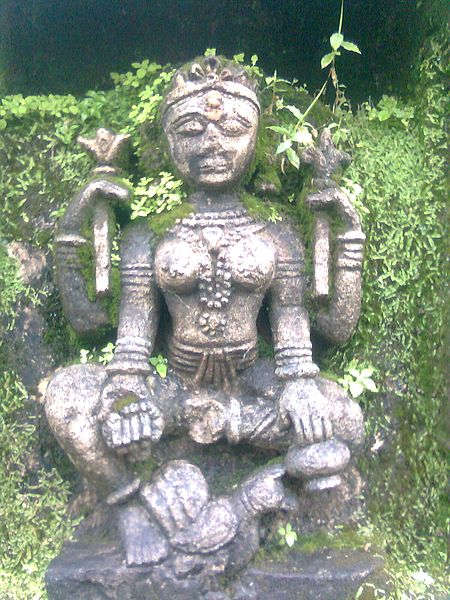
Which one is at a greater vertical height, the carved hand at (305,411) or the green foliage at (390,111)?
the green foliage at (390,111)

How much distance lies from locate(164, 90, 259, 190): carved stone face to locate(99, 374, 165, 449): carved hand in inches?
30.6

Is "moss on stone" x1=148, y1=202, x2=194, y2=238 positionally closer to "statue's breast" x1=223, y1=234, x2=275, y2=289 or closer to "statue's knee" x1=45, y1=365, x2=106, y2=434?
"statue's breast" x1=223, y1=234, x2=275, y2=289

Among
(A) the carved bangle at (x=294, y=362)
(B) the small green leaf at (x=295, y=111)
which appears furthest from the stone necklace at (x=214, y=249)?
(B) the small green leaf at (x=295, y=111)

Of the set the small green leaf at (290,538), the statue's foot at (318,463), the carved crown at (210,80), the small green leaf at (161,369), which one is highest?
the carved crown at (210,80)

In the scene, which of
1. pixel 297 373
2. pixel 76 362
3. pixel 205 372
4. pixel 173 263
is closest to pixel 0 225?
pixel 76 362

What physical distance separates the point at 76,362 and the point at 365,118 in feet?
5.06

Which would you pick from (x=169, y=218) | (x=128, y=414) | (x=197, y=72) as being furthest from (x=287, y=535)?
(x=197, y=72)

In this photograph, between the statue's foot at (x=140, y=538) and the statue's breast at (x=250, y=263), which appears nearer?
the statue's foot at (x=140, y=538)

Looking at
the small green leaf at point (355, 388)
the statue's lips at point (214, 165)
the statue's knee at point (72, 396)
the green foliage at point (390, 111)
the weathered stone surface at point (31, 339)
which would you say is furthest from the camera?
the green foliage at point (390, 111)

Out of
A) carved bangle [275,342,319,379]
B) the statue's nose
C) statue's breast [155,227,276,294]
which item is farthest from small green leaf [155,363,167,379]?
the statue's nose

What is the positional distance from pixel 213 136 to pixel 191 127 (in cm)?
9

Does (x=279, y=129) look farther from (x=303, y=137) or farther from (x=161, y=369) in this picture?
(x=161, y=369)

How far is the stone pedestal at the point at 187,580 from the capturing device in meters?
2.46

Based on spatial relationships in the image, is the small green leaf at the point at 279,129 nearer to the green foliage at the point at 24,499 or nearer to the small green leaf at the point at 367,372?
the small green leaf at the point at 367,372
